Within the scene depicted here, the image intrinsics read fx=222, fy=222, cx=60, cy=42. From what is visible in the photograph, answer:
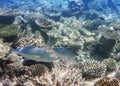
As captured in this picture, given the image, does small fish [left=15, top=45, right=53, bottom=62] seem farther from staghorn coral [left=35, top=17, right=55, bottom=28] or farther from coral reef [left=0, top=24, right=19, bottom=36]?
staghorn coral [left=35, top=17, right=55, bottom=28]

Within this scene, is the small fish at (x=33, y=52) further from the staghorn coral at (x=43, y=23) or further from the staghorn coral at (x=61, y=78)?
the staghorn coral at (x=43, y=23)

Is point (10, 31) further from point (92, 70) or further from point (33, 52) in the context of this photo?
point (92, 70)

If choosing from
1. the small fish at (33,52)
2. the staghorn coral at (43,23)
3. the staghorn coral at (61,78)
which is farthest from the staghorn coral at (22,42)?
the staghorn coral at (61,78)

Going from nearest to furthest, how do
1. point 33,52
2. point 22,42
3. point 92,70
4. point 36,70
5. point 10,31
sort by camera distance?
point 33,52, point 36,70, point 92,70, point 22,42, point 10,31

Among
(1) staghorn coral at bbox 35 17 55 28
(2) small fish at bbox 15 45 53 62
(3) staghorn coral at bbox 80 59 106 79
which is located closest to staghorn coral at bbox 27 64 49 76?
(2) small fish at bbox 15 45 53 62

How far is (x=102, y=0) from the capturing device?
32.3 metres

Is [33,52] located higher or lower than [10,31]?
higher

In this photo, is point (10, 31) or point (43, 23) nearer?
point (10, 31)

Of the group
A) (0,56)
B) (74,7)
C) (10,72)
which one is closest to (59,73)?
(10,72)

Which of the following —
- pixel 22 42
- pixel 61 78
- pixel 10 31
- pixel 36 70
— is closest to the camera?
pixel 61 78

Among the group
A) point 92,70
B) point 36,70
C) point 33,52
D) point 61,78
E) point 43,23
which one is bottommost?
point 43,23

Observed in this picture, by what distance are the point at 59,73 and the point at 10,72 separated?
57.5 inches

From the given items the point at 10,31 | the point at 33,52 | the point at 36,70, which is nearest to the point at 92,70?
the point at 36,70

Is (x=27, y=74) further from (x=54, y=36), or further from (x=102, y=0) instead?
(x=102, y=0)
